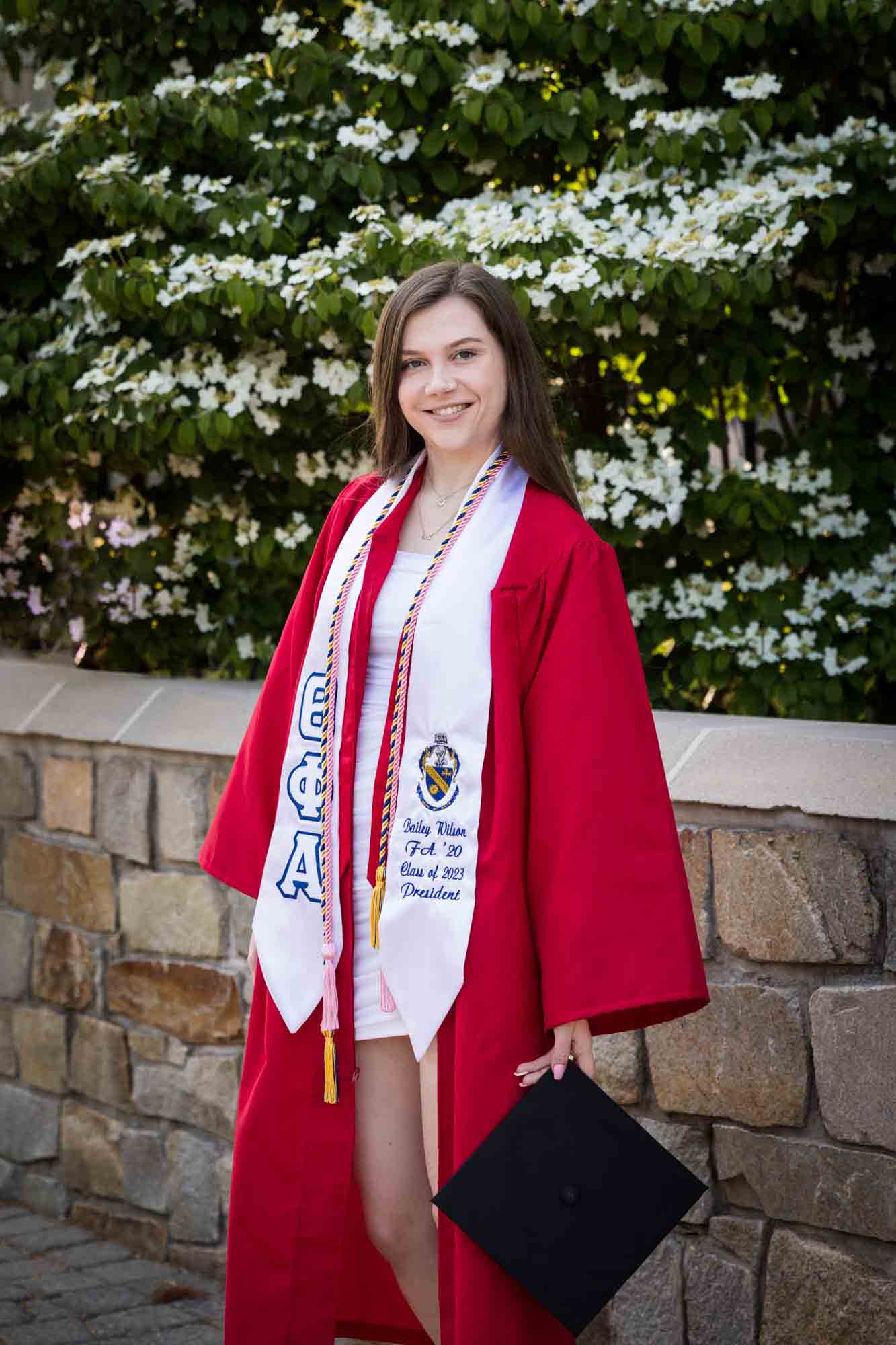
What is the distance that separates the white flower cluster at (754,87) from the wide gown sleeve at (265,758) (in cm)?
153

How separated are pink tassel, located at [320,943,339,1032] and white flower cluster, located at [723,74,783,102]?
2.18 meters

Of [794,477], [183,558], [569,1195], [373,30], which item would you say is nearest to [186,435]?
[183,558]

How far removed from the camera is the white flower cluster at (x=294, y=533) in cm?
360

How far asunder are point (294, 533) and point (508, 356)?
1552 millimetres

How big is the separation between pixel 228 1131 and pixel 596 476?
5.49ft

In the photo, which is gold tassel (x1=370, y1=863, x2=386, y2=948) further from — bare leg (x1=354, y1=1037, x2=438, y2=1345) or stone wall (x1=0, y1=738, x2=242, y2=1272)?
stone wall (x1=0, y1=738, x2=242, y2=1272)

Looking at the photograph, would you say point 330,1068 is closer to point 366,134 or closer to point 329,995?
point 329,995

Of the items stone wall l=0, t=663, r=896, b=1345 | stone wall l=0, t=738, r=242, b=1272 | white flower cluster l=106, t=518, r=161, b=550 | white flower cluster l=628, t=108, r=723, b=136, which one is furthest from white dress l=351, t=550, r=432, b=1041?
white flower cluster l=106, t=518, r=161, b=550

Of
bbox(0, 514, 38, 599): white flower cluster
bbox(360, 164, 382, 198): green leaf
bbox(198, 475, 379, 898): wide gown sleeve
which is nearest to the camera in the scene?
bbox(198, 475, 379, 898): wide gown sleeve

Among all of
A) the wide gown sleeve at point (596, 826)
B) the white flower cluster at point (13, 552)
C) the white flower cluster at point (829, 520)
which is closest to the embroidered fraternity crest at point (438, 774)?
the wide gown sleeve at point (596, 826)

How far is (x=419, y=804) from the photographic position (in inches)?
78.6

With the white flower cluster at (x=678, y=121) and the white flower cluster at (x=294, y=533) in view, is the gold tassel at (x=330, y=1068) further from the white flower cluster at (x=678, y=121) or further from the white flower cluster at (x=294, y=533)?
the white flower cluster at (x=678, y=121)

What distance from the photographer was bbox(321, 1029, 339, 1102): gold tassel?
2041mm

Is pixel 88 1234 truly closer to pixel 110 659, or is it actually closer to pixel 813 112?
pixel 110 659
